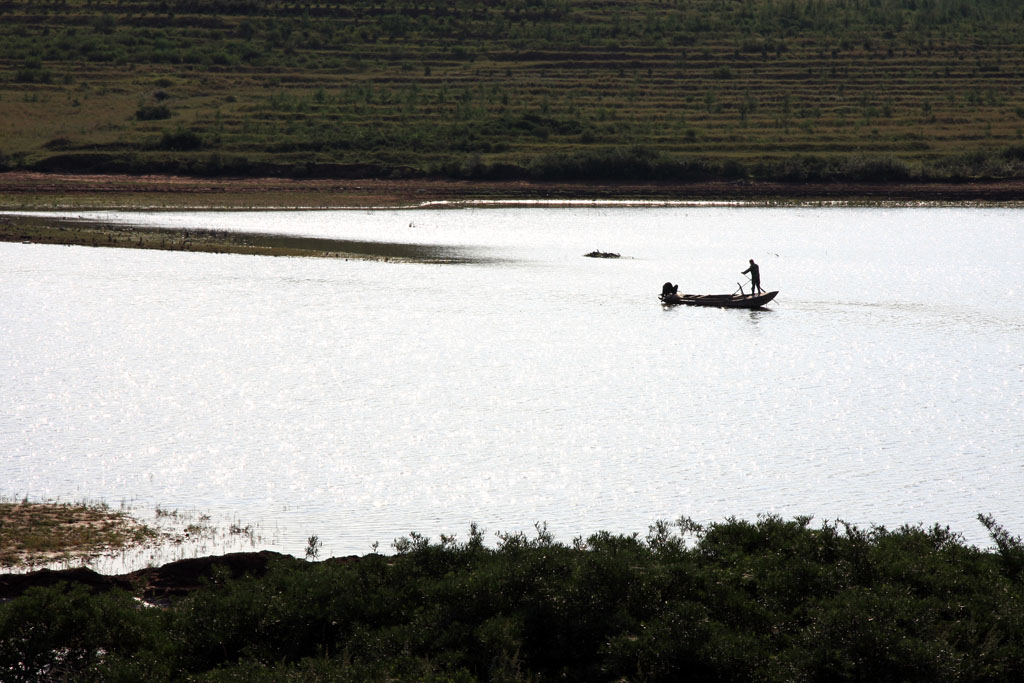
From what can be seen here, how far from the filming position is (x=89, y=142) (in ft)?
280

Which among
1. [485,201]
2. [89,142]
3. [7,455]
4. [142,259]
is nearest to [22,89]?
[89,142]

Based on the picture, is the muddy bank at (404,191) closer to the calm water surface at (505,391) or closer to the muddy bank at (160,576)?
the calm water surface at (505,391)

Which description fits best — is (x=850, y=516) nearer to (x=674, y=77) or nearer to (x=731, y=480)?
(x=731, y=480)

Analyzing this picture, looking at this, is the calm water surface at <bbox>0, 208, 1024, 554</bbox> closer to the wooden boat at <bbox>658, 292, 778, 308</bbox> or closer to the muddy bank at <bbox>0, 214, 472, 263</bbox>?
the wooden boat at <bbox>658, 292, 778, 308</bbox>

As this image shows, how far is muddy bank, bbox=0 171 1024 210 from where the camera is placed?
75.6 metres

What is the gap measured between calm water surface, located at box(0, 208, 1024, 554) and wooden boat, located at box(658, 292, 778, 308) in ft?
1.63

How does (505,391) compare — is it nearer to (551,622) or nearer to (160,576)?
(160,576)

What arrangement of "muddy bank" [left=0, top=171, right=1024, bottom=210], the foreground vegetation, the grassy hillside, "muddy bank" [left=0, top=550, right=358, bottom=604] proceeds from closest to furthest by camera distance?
1. the foreground vegetation
2. "muddy bank" [left=0, top=550, right=358, bottom=604]
3. "muddy bank" [left=0, top=171, right=1024, bottom=210]
4. the grassy hillside

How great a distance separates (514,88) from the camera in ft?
353

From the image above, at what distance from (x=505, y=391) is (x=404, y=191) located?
51952mm

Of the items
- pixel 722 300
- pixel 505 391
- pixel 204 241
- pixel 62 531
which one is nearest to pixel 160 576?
pixel 62 531

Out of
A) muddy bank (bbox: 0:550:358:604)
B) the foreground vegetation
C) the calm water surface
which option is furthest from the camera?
the calm water surface

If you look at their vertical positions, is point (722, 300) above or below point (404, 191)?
below

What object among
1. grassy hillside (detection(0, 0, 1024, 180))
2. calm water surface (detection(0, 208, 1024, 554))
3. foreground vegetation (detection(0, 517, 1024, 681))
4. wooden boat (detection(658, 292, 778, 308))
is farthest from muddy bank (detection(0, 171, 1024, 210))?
foreground vegetation (detection(0, 517, 1024, 681))
